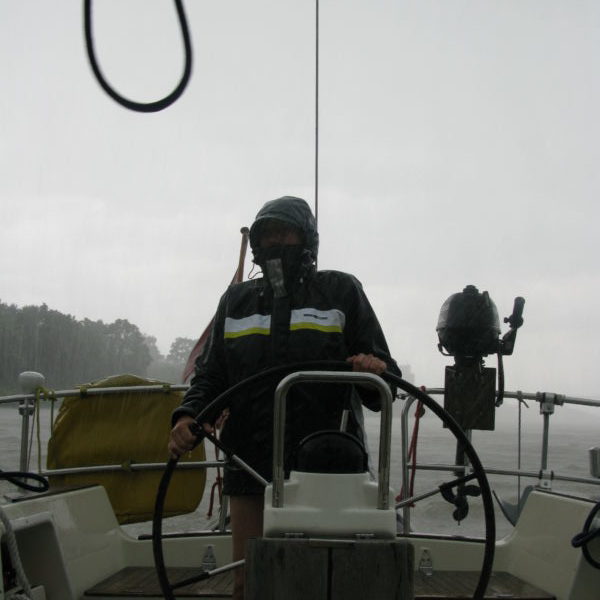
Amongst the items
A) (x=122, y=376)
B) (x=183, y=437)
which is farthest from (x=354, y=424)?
(x=122, y=376)

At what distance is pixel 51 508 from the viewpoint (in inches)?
96.1

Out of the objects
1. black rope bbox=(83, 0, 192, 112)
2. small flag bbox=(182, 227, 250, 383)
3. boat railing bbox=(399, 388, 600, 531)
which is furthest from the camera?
small flag bbox=(182, 227, 250, 383)

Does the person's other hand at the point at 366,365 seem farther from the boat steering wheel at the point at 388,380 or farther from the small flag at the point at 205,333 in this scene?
the small flag at the point at 205,333

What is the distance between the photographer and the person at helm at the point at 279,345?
7.11ft

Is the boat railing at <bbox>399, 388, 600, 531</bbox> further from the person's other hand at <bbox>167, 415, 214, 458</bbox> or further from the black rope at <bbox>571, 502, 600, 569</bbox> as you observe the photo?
the person's other hand at <bbox>167, 415, 214, 458</bbox>

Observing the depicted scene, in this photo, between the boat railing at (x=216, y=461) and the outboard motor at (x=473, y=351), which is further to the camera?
the outboard motor at (x=473, y=351)

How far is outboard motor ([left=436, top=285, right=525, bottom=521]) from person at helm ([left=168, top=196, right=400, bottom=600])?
133 cm

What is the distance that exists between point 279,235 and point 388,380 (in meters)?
0.74

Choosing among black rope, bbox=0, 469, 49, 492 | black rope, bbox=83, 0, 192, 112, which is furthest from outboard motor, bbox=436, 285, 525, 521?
black rope, bbox=83, 0, 192, 112

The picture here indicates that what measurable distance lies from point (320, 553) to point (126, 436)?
217cm

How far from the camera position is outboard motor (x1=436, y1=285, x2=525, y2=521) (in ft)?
11.2

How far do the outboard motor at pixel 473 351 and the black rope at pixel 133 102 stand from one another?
7.97 ft

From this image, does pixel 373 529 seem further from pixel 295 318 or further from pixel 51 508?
pixel 51 508

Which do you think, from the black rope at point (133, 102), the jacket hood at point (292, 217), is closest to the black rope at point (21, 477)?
the jacket hood at point (292, 217)
